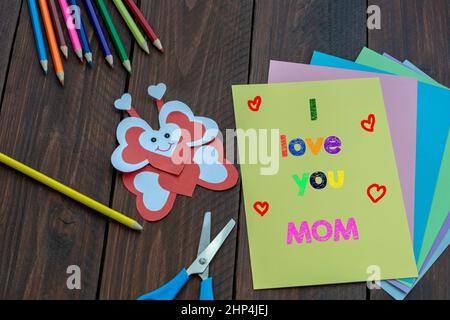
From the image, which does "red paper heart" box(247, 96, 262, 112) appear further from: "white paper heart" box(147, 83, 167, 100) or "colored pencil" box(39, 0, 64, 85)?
"colored pencil" box(39, 0, 64, 85)

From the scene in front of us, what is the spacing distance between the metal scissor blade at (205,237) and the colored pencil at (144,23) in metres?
0.27

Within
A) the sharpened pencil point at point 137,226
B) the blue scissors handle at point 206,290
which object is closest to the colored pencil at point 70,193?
the sharpened pencil point at point 137,226

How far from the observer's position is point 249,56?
0.89m

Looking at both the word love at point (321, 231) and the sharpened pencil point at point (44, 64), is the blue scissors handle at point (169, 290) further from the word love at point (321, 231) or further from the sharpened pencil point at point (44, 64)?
the sharpened pencil point at point (44, 64)

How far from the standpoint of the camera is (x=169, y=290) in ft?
2.47

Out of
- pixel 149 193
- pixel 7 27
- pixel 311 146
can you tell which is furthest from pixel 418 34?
pixel 7 27

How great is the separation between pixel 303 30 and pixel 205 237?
36cm

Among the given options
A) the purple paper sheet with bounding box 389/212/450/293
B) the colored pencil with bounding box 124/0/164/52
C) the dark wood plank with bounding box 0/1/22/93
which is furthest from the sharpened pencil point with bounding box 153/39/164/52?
the purple paper sheet with bounding box 389/212/450/293

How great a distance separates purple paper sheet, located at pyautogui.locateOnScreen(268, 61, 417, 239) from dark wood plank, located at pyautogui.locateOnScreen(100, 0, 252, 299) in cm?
6

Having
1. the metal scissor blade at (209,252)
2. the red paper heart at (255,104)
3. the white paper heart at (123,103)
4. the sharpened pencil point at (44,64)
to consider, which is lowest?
the metal scissor blade at (209,252)

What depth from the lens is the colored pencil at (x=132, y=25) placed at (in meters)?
0.88

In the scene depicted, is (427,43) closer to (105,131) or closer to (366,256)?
(366,256)
